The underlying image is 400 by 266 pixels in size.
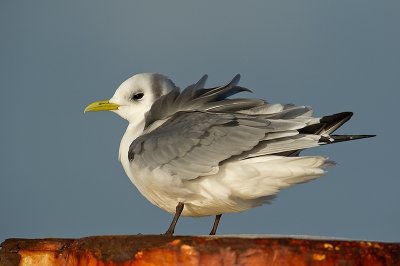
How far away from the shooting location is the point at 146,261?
3.56m

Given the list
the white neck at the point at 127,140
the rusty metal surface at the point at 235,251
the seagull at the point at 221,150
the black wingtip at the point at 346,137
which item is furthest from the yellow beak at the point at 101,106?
the rusty metal surface at the point at 235,251

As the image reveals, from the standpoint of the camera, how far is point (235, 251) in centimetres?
339

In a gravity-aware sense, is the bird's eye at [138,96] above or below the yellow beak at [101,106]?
above

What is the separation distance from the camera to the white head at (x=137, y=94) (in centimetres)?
687

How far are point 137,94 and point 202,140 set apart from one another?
5.44 ft

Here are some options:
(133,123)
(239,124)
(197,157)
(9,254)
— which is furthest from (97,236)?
(133,123)

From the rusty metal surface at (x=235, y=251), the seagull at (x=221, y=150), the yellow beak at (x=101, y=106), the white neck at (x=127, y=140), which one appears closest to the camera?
the rusty metal surface at (x=235, y=251)

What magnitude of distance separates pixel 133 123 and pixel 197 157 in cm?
166

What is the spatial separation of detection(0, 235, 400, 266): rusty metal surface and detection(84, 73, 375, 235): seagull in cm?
174

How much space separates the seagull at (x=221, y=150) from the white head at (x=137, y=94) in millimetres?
863

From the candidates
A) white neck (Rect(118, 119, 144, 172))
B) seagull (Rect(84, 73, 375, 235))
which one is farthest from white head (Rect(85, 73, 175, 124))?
seagull (Rect(84, 73, 375, 235))

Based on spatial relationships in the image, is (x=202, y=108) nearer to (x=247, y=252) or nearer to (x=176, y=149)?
(x=176, y=149)

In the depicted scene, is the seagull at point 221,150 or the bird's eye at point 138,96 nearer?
the seagull at point 221,150

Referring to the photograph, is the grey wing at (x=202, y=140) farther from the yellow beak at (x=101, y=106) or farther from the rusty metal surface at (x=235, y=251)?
the rusty metal surface at (x=235, y=251)
